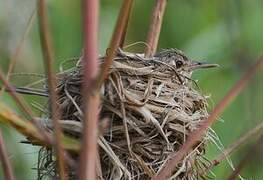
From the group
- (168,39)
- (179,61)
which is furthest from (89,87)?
(168,39)

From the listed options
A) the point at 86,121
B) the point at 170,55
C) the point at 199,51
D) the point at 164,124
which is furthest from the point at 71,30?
the point at 86,121

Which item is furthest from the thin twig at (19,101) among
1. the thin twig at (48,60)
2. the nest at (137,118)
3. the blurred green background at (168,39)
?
the blurred green background at (168,39)

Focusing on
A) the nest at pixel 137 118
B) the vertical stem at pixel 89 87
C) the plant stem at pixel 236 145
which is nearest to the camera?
the vertical stem at pixel 89 87

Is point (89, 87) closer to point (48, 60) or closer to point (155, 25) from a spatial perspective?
point (48, 60)

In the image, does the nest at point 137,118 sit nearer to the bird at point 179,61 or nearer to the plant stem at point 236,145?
the plant stem at point 236,145

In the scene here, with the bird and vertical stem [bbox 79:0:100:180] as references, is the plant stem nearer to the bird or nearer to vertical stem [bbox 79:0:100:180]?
the bird
